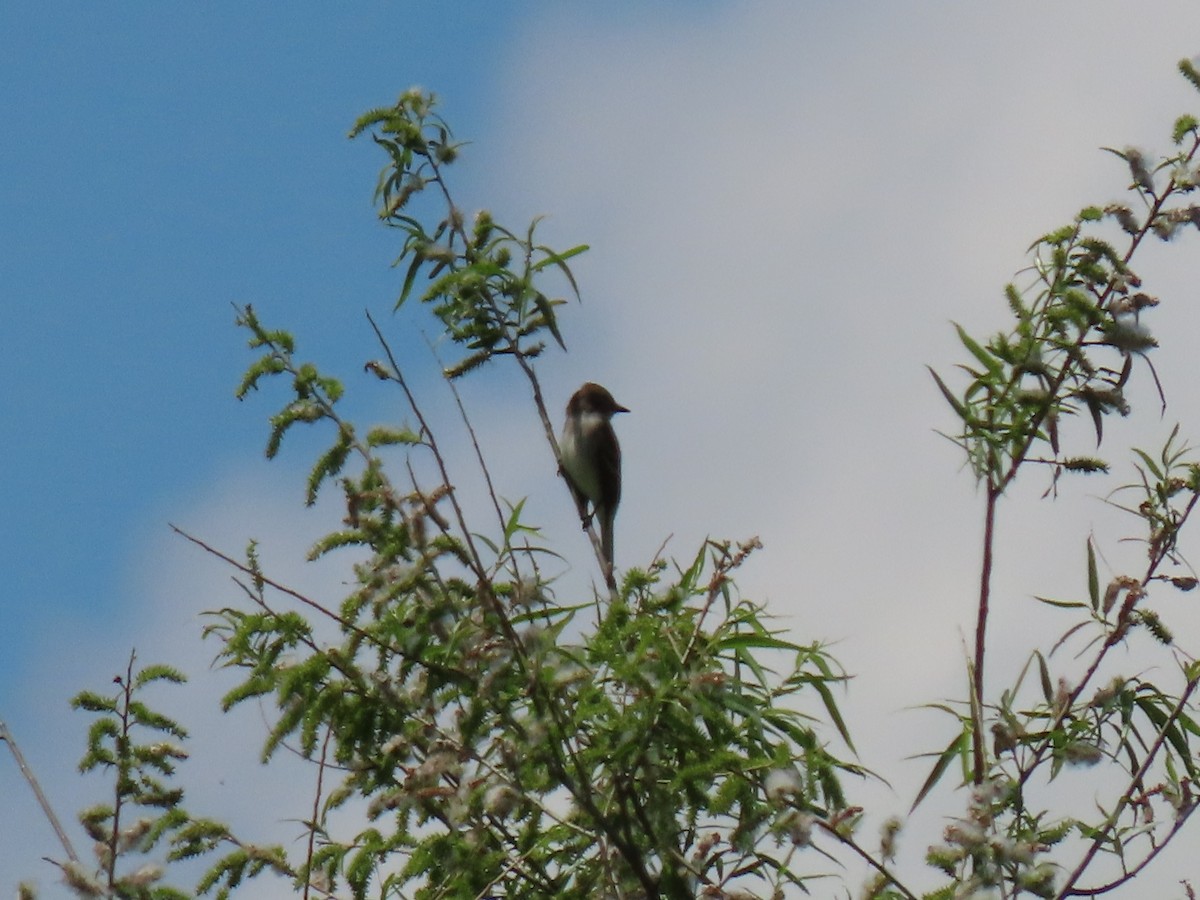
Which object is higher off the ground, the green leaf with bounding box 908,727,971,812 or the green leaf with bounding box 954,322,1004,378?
the green leaf with bounding box 954,322,1004,378

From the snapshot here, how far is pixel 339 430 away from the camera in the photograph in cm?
506

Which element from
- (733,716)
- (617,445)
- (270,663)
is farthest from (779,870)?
(617,445)

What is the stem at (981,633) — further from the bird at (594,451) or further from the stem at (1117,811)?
the bird at (594,451)

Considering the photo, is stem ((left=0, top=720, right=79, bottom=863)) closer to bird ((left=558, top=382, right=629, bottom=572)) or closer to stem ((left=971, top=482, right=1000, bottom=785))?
stem ((left=971, top=482, right=1000, bottom=785))

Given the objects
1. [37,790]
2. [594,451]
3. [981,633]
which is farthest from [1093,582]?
[594,451]

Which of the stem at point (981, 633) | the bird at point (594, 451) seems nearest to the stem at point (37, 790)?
the stem at point (981, 633)

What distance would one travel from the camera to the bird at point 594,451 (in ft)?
35.4

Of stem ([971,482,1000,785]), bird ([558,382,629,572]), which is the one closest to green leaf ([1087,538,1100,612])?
stem ([971,482,1000,785])

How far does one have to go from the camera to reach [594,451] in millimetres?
11008

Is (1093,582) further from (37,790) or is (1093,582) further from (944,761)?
(37,790)

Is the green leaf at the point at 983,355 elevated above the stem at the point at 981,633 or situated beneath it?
elevated above

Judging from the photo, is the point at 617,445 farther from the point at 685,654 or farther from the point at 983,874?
the point at 983,874

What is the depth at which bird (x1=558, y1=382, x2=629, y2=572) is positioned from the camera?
1078cm

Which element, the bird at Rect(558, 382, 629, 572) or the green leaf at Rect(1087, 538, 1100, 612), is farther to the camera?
the bird at Rect(558, 382, 629, 572)
